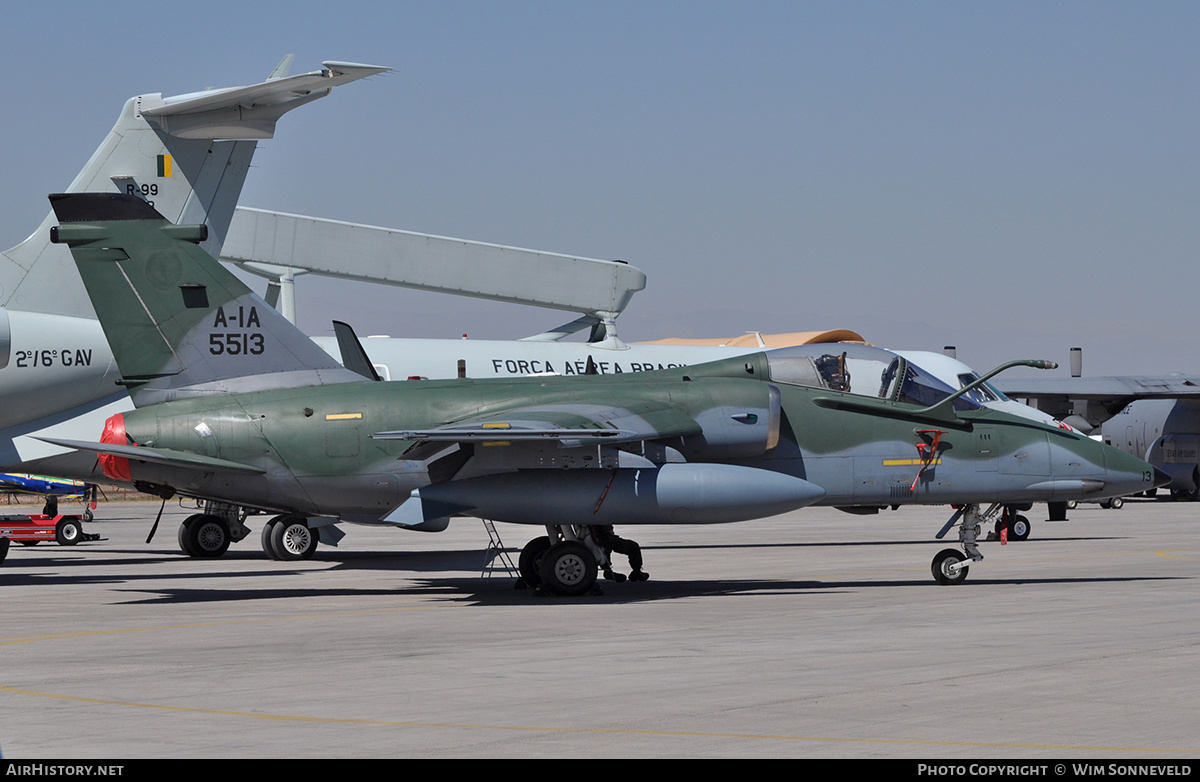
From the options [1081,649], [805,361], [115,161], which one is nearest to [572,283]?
[115,161]

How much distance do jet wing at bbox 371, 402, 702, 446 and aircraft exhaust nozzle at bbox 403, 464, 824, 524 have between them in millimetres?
514

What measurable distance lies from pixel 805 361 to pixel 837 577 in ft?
11.7

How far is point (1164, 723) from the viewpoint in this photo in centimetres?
734

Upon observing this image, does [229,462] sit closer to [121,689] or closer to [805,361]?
[121,689]

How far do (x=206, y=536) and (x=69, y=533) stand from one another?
6.40m

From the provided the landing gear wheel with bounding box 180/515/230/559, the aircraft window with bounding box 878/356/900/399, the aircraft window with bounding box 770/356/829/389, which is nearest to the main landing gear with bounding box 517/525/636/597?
the aircraft window with bounding box 770/356/829/389

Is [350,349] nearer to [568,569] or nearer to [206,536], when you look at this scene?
[206,536]

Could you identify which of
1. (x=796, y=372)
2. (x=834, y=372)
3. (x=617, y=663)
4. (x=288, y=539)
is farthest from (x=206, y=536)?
(x=617, y=663)

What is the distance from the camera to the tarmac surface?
7.10 metres

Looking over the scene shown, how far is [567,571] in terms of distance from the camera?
1525 centimetres

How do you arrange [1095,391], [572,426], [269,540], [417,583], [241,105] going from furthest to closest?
1. [1095,391]
2. [269,540]
3. [241,105]
4. [417,583]
5. [572,426]

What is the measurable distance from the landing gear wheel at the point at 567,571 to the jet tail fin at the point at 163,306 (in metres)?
3.54

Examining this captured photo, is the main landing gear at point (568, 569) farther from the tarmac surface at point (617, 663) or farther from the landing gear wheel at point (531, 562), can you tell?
the landing gear wheel at point (531, 562)

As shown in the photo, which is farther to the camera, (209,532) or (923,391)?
(209,532)
